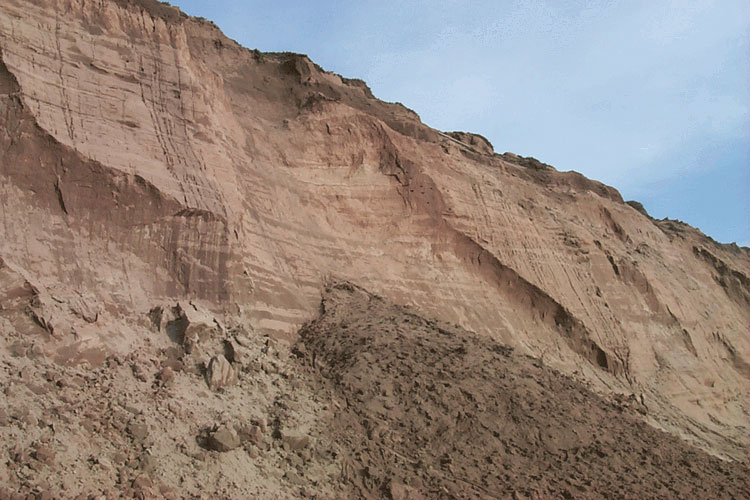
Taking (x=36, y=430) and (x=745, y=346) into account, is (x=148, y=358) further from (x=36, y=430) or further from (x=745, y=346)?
(x=745, y=346)

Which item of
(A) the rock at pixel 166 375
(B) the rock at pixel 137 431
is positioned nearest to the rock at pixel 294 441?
(A) the rock at pixel 166 375

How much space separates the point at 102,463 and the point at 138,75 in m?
7.53

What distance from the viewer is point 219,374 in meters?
9.23

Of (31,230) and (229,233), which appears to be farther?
(229,233)

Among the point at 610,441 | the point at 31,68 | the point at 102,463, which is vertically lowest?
the point at 102,463

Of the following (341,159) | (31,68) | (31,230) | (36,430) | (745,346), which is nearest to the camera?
(36,430)

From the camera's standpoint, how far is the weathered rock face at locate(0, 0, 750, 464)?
9750 millimetres

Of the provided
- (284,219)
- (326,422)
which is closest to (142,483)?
(326,422)

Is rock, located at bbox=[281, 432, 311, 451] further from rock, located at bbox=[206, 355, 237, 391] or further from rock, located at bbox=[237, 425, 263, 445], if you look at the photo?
rock, located at bbox=[206, 355, 237, 391]

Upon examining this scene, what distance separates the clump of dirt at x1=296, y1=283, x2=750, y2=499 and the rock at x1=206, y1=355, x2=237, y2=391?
63.1 inches

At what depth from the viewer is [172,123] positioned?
1206cm

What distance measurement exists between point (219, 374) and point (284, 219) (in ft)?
16.5

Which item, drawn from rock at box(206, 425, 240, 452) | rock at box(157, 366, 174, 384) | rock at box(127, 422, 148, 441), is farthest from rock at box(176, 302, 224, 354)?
rock at box(127, 422, 148, 441)

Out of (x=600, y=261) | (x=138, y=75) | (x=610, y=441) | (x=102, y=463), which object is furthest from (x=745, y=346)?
(x=102, y=463)
